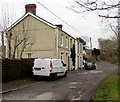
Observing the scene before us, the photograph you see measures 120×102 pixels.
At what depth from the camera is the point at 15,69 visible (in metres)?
12.5

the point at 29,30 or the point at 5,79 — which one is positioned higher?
the point at 29,30

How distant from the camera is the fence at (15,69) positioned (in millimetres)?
11309

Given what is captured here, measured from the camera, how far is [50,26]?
69.2 ft

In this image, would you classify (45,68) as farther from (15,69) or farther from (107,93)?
(107,93)

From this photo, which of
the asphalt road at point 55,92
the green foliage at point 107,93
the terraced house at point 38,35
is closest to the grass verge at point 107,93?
the green foliage at point 107,93

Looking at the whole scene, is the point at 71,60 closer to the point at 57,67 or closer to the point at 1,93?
the point at 57,67

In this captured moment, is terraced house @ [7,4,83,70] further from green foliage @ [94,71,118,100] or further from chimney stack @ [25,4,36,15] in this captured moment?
green foliage @ [94,71,118,100]

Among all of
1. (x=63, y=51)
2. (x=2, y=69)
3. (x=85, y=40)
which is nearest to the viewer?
(x=2, y=69)

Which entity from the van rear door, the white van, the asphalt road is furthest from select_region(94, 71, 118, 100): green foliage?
the van rear door

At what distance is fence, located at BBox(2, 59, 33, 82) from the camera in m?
11.3

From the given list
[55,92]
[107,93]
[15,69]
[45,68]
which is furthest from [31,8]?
[107,93]

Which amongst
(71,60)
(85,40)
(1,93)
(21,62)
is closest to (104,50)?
(85,40)

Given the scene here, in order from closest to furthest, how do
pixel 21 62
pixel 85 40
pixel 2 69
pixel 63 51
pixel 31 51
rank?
1. pixel 2 69
2. pixel 21 62
3. pixel 31 51
4. pixel 63 51
5. pixel 85 40

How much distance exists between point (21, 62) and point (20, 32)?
762 centimetres
